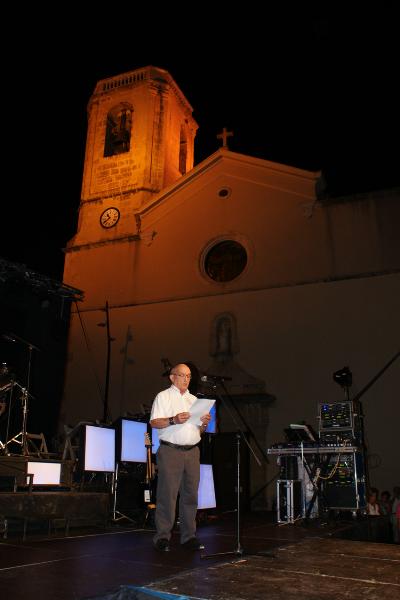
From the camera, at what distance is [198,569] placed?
2906 mm

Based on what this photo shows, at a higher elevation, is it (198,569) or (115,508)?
(115,508)

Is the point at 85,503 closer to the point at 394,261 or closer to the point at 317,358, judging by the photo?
the point at 317,358

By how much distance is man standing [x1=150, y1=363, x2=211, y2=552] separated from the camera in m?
3.95

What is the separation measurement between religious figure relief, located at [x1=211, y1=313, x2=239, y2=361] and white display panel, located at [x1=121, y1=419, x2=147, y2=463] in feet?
Answer: 19.9

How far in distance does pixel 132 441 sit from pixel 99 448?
470 millimetres

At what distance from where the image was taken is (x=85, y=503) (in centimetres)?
514

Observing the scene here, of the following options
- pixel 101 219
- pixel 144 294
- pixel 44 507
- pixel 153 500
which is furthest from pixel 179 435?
pixel 101 219

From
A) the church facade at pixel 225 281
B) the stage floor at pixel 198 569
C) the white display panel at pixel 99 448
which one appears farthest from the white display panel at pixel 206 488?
the church facade at pixel 225 281

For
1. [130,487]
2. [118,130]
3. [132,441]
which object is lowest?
[130,487]

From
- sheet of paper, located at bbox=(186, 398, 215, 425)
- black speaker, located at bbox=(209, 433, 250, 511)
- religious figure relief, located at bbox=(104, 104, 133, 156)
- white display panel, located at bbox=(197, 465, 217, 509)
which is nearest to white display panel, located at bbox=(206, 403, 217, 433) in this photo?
white display panel, located at bbox=(197, 465, 217, 509)

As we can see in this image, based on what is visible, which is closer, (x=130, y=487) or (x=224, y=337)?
(x=130, y=487)

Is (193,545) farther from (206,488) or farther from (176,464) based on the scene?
(206,488)

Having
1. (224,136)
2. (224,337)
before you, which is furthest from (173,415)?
(224,136)

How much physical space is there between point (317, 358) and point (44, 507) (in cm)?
793
